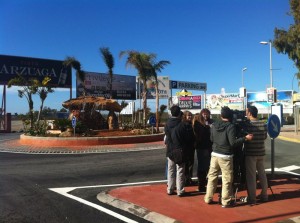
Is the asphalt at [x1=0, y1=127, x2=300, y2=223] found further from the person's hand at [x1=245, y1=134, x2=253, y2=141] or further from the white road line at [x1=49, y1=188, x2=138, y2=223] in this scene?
the person's hand at [x1=245, y1=134, x2=253, y2=141]

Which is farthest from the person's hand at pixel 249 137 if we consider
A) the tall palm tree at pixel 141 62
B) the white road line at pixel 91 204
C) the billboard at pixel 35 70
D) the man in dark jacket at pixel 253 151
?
the billboard at pixel 35 70

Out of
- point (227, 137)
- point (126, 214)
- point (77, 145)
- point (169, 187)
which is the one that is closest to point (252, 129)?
point (227, 137)

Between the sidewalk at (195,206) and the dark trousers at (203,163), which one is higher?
the dark trousers at (203,163)

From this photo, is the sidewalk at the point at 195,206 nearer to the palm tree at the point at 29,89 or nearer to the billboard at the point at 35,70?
the palm tree at the point at 29,89

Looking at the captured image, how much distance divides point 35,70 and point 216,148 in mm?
31085

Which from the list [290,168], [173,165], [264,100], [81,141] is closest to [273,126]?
[173,165]

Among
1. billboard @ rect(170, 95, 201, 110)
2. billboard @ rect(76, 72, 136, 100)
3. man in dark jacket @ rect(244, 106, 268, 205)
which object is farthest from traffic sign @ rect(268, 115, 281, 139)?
billboard @ rect(170, 95, 201, 110)

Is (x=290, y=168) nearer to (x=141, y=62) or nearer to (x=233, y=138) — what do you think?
(x=233, y=138)

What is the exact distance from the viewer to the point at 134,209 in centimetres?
703

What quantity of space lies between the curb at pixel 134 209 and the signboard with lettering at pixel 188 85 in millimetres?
41951

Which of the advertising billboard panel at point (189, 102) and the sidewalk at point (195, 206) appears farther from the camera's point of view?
the advertising billboard panel at point (189, 102)

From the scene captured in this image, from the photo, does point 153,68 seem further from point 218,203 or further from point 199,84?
point 199,84

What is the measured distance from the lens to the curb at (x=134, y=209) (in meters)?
6.41

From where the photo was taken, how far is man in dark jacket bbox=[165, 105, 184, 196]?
775cm
